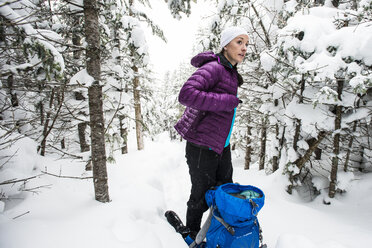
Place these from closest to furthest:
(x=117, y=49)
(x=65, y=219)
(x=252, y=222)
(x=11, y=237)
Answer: (x=11, y=237)
(x=252, y=222)
(x=65, y=219)
(x=117, y=49)

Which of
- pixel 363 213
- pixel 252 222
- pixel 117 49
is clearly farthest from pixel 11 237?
pixel 117 49

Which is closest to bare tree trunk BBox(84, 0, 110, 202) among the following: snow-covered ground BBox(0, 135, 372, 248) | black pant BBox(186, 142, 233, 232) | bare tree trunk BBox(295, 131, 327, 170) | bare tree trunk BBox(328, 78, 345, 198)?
snow-covered ground BBox(0, 135, 372, 248)

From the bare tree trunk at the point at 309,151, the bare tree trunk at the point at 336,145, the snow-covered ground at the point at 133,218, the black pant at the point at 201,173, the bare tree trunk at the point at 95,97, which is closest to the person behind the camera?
the snow-covered ground at the point at 133,218

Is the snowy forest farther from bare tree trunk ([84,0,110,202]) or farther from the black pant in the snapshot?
the black pant

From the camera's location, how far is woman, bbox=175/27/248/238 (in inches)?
88.4

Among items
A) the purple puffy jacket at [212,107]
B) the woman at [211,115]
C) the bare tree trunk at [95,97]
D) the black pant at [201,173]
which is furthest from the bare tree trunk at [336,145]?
the bare tree trunk at [95,97]

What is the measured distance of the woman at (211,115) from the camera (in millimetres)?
2244

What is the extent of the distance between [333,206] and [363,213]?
20.0 inches

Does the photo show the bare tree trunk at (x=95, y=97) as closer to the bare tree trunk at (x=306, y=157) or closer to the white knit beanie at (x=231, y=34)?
the white knit beanie at (x=231, y=34)

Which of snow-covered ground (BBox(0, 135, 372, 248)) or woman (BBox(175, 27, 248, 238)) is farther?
woman (BBox(175, 27, 248, 238))

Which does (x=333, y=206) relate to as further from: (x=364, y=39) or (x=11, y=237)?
(x=11, y=237)

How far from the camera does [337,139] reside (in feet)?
12.4

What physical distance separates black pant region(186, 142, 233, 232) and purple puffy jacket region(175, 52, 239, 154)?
169 millimetres

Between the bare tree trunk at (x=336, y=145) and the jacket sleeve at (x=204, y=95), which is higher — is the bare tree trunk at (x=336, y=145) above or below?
below
